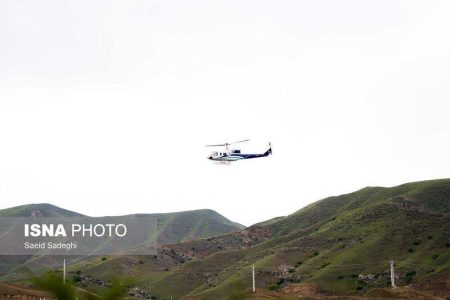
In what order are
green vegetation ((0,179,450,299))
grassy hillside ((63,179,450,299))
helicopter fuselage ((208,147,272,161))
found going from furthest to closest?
green vegetation ((0,179,450,299)) < grassy hillside ((63,179,450,299)) < helicopter fuselage ((208,147,272,161))

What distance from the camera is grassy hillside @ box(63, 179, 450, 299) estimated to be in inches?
4033

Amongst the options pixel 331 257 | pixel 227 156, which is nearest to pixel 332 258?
pixel 331 257

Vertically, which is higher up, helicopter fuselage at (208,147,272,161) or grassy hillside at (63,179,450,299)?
helicopter fuselage at (208,147,272,161)

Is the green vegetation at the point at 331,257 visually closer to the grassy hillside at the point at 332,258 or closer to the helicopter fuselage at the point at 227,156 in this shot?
the grassy hillside at the point at 332,258

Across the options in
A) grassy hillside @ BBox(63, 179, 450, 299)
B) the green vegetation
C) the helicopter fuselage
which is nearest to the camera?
the helicopter fuselage

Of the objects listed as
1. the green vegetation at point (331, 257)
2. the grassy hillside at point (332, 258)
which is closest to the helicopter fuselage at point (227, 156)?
the grassy hillside at point (332, 258)

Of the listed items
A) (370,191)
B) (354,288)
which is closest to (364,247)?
(354,288)

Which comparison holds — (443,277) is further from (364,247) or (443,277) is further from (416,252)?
(364,247)

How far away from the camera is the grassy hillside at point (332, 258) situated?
102438 millimetres

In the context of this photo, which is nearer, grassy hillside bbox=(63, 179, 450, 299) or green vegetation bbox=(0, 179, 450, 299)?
grassy hillside bbox=(63, 179, 450, 299)

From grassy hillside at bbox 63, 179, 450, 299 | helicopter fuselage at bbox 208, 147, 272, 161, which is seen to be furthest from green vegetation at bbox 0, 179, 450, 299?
helicopter fuselage at bbox 208, 147, 272, 161

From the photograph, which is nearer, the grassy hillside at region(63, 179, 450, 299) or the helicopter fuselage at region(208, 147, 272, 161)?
the helicopter fuselage at region(208, 147, 272, 161)

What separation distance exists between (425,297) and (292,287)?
1354 inches

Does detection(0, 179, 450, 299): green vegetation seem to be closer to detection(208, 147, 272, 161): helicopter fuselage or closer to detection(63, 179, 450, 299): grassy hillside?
detection(63, 179, 450, 299): grassy hillside
